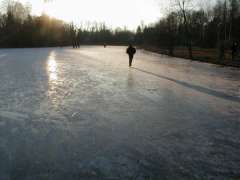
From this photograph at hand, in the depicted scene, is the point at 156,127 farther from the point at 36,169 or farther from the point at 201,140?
the point at 36,169

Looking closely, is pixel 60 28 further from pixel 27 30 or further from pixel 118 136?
pixel 118 136

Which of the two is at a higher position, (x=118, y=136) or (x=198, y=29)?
(x=198, y=29)

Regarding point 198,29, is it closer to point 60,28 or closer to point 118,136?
point 60,28

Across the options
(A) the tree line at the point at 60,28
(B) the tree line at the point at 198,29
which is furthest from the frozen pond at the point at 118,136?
(A) the tree line at the point at 60,28

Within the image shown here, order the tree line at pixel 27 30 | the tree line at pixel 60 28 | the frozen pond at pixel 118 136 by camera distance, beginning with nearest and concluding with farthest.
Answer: the frozen pond at pixel 118 136, the tree line at pixel 60 28, the tree line at pixel 27 30

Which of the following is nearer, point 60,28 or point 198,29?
point 198,29

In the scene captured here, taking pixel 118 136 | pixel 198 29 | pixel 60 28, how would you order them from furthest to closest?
pixel 60 28, pixel 198 29, pixel 118 136

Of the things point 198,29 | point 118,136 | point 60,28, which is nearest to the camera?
point 118,136

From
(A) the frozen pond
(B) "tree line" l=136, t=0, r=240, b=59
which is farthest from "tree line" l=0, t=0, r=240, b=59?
(A) the frozen pond

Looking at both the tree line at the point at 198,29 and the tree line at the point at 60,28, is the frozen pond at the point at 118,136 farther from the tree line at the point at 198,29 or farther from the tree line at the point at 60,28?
the tree line at the point at 60,28

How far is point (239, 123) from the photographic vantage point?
5.68 m

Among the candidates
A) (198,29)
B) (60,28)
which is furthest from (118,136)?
(60,28)

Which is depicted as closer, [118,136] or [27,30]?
[118,136]

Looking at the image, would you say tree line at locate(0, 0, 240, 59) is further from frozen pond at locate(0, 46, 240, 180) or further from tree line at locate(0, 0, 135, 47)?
frozen pond at locate(0, 46, 240, 180)
